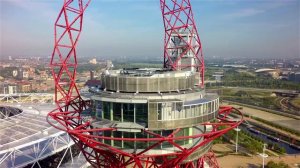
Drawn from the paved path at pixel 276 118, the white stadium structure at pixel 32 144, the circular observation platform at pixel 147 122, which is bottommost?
the paved path at pixel 276 118

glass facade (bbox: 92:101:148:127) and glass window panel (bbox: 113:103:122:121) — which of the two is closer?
glass facade (bbox: 92:101:148:127)

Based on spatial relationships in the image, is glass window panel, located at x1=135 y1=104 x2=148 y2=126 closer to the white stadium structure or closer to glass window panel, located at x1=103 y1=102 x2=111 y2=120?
glass window panel, located at x1=103 y1=102 x2=111 y2=120

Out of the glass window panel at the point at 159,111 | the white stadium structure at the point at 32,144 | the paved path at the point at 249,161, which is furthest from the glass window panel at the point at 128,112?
the paved path at the point at 249,161

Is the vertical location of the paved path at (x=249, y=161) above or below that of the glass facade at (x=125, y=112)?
below

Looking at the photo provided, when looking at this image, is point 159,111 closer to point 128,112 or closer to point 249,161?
point 128,112

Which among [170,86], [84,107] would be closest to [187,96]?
[170,86]

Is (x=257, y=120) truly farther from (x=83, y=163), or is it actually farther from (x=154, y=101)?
(x=154, y=101)

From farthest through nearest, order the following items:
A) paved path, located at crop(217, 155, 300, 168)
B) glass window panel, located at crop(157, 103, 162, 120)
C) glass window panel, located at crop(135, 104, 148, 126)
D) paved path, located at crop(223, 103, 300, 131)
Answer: paved path, located at crop(223, 103, 300, 131) < paved path, located at crop(217, 155, 300, 168) < glass window panel, located at crop(135, 104, 148, 126) < glass window panel, located at crop(157, 103, 162, 120)

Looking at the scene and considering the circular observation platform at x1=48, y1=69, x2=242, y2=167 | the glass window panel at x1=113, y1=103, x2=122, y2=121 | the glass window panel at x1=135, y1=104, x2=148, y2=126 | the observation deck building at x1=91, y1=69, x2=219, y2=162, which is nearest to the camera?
the circular observation platform at x1=48, y1=69, x2=242, y2=167

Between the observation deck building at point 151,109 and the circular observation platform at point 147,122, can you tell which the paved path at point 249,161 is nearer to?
the observation deck building at point 151,109

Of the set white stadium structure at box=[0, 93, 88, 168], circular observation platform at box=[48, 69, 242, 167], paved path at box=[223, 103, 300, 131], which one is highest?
circular observation platform at box=[48, 69, 242, 167]

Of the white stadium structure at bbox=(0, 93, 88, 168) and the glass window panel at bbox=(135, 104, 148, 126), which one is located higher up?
the glass window panel at bbox=(135, 104, 148, 126)

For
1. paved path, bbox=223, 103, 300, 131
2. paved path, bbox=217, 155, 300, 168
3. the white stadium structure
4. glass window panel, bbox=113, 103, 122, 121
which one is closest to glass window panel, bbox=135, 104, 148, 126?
glass window panel, bbox=113, 103, 122, 121
